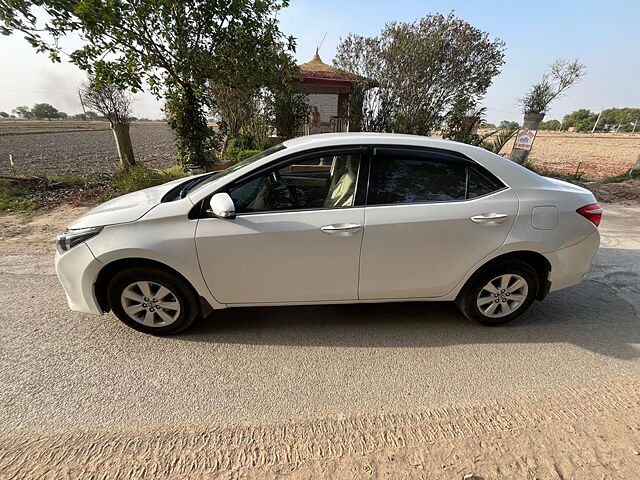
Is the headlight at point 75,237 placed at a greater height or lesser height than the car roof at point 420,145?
lesser

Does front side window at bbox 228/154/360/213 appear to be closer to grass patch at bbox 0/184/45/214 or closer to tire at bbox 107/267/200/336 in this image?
tire at bbox 107/267/200/336

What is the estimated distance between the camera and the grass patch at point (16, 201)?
19.3 ft

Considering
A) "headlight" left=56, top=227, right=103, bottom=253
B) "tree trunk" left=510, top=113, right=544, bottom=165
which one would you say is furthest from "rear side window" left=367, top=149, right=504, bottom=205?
"tree trunk" left=510, top=113, right=544, bottom=165

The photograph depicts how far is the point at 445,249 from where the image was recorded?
2576mm

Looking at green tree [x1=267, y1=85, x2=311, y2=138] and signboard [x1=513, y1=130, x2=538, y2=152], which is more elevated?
green tree [x1=267, y1=85, x2=311, y2=138]

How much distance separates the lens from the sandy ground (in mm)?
1746

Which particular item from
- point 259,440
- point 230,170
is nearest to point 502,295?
point 259,440

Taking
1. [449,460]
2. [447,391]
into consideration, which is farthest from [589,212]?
[449,460]

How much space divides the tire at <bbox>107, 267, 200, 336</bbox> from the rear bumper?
118 inches

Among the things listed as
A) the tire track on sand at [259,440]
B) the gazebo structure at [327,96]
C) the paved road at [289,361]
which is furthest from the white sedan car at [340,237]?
the gazebo structure at [327,96]

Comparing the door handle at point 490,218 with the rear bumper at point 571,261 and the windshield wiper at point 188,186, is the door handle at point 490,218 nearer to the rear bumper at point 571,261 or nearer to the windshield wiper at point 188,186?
the rear bumper at point 571,261

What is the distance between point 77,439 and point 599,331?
13.1 feet

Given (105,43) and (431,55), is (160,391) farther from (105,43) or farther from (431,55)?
(431,55)

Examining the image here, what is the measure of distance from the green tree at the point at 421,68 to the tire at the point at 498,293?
31.2 feet
